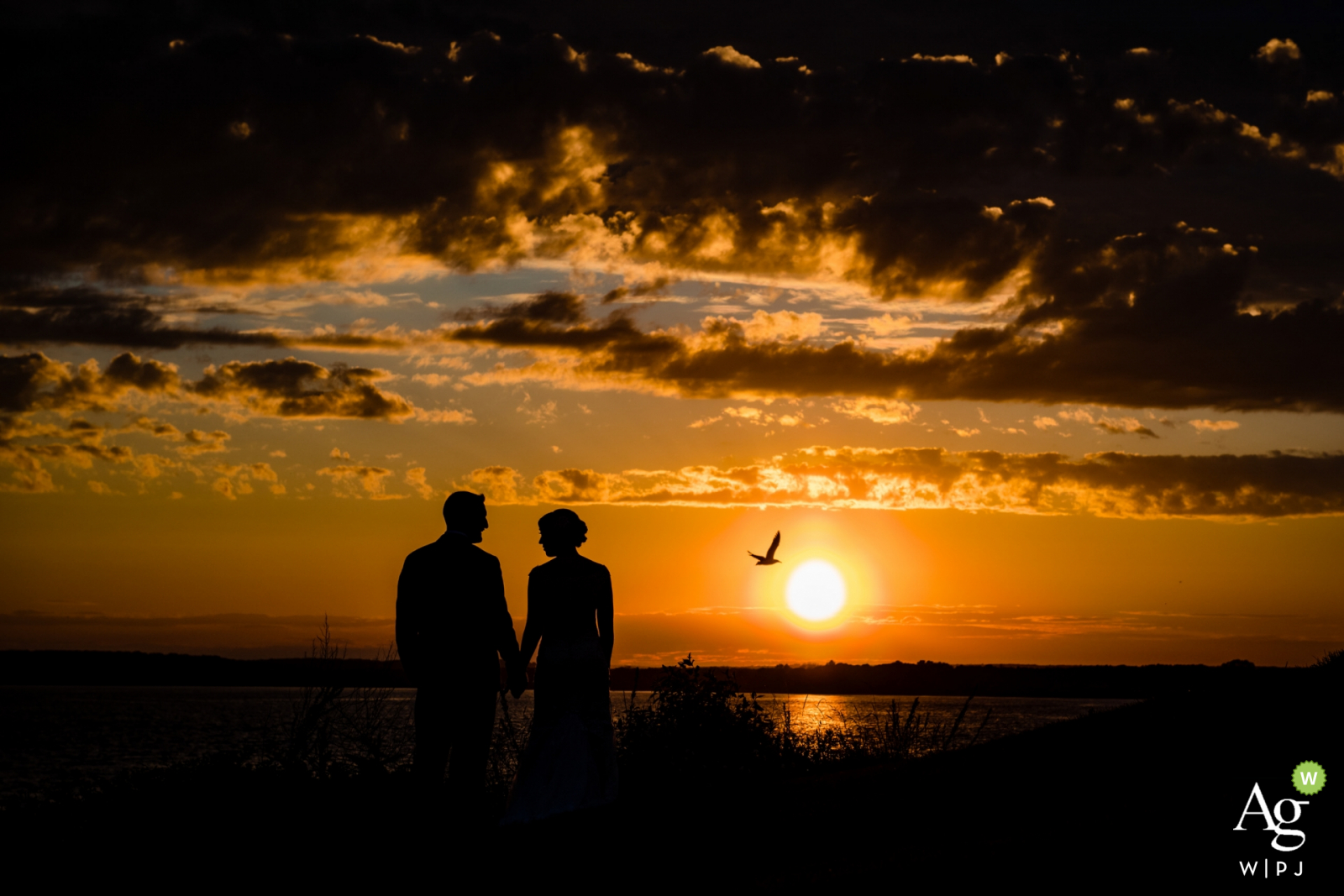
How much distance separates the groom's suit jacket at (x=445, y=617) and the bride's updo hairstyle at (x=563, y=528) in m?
1.00

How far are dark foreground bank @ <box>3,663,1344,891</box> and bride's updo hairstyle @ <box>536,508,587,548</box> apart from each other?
7.44 feet

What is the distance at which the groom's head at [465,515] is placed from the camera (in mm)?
8914

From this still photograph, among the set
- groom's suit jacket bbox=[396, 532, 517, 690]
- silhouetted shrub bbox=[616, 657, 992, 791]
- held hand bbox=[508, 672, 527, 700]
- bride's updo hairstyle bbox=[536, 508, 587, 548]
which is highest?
bride's updo hairstyle bbox=[536, 508, 587, 548]

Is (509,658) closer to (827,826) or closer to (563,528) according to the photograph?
(563,528)

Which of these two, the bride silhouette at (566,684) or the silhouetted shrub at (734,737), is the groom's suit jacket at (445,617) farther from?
the silhouetted shrub at (734,737)

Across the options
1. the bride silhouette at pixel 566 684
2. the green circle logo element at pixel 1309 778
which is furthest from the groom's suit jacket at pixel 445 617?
the green circle logo element at pixel 1309 778

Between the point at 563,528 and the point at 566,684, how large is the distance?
1.30m

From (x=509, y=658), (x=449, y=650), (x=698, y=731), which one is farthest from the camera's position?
(x=698, y=731)

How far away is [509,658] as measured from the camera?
9102mm

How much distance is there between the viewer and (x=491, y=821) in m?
11.1

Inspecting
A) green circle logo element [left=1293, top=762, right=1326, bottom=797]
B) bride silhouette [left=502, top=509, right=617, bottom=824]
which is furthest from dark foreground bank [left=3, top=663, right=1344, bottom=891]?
bride silhouette [left=502, top=509, right=617, bottom=824]

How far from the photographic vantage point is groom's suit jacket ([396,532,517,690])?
8.73m

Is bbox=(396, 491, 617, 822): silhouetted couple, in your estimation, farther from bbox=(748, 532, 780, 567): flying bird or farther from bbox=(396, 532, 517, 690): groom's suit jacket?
bbox=(748, 532, 780, 567): flying bird

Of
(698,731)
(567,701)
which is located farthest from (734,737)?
(567,701)
